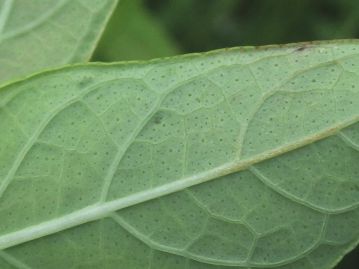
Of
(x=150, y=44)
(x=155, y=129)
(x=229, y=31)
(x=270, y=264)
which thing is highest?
(x=229, y=31)

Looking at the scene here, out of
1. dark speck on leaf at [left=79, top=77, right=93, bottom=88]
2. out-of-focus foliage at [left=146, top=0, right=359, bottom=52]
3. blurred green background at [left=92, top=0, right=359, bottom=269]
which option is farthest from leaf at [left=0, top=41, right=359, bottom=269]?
out-of-focus foliage at [left=146, top=0, right=359, bottom=52]

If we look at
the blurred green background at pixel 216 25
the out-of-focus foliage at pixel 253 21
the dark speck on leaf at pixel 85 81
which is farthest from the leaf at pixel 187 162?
the out-of-focus foliage at pixel 253 21

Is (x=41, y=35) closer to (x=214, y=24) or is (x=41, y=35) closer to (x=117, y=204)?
(x=117, y=204)

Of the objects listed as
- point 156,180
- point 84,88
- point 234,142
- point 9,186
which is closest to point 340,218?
point 234,142

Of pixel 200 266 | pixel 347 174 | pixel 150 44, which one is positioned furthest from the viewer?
pixel 150 44

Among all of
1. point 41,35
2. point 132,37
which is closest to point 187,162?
point 41,35

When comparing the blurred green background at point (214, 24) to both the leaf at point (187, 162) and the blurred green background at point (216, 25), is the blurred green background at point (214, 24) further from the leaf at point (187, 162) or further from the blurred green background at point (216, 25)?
the leaf at point (187, 162)

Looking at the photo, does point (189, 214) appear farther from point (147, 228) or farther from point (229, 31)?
point (229, 31)
